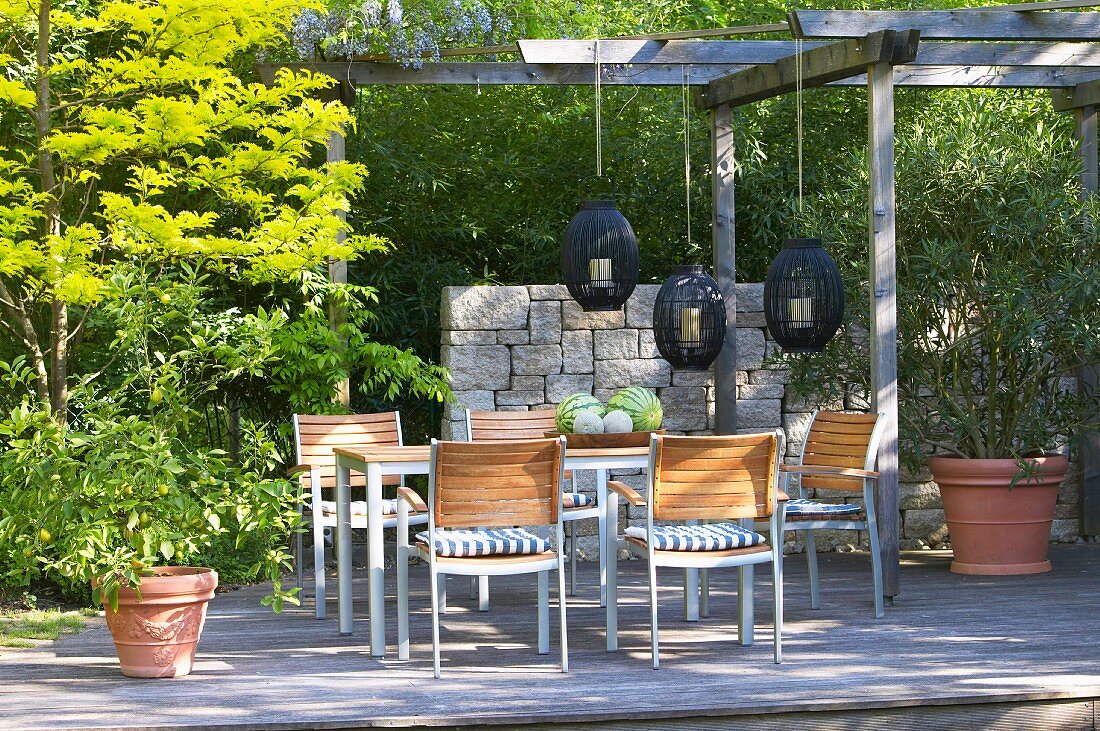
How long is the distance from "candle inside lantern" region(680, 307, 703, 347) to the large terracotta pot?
5.82 feet

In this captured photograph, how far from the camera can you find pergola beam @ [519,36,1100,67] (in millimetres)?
6594

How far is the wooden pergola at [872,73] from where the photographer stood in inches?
229

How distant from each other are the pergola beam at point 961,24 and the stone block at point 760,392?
224cm

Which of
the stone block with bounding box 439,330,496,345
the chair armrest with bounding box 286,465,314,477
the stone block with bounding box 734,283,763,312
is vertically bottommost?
the chair armrest with bounding box 286,465,314,477

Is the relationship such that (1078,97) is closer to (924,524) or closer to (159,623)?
(924,524)

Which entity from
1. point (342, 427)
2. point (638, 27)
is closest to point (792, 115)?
point (638, 27)

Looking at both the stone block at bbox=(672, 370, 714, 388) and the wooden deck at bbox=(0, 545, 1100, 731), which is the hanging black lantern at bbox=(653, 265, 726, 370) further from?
the stone block at bbox=(672, 370, 714, 388)

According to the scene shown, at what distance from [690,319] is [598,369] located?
1713 millimetres

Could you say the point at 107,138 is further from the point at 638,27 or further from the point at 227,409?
the point at 638,27

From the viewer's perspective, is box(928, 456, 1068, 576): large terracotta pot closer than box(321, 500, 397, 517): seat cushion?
No

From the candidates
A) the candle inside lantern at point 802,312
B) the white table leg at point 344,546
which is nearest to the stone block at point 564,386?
the candle inside lantern at point 802,312

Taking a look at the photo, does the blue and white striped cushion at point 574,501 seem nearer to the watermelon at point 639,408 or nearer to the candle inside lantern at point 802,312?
the watermelon at point 639,408

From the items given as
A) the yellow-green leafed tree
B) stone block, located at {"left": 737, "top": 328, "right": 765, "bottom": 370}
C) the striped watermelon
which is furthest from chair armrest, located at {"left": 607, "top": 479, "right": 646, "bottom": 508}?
stone block, located at {"left": 737, "top": 328, "right": 765, "bottom": 370}

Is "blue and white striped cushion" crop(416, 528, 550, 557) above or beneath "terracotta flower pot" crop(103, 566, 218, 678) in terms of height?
above
